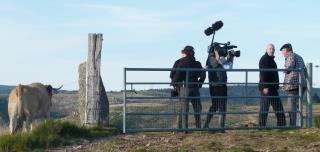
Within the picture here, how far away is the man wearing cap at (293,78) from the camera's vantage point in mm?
17797

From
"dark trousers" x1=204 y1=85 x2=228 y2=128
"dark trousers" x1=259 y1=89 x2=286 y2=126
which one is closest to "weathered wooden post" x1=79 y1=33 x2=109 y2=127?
"dark trousers" x1=204 y1=85 x2=228 y2=128

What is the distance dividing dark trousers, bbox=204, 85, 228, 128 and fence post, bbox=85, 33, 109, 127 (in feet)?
7.76

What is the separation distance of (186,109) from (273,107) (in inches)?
84.9

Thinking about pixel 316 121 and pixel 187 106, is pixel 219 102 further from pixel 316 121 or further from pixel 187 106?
pixel 316 121

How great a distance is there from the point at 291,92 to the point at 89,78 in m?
4.67

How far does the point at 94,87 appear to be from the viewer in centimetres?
1714

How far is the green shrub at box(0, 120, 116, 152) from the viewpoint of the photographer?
15.0 m

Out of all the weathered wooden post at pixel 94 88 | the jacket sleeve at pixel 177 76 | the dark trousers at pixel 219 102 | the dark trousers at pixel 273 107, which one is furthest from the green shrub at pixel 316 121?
the weathered wooden post at pixel 94 88

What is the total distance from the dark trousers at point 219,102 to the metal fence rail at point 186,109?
7 cm

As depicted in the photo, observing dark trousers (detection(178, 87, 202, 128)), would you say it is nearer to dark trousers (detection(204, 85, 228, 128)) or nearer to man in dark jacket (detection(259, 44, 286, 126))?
dark trousers (detection(204, 85, 228, 128))

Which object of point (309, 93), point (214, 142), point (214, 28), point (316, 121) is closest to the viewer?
point (214, 142)

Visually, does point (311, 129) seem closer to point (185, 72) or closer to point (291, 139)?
point (291, 139)

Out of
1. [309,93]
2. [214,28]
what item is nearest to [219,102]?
[214,28]

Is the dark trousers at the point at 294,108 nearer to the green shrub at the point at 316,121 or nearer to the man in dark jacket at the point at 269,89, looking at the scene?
the man in dark jacket at the point at 269,89
